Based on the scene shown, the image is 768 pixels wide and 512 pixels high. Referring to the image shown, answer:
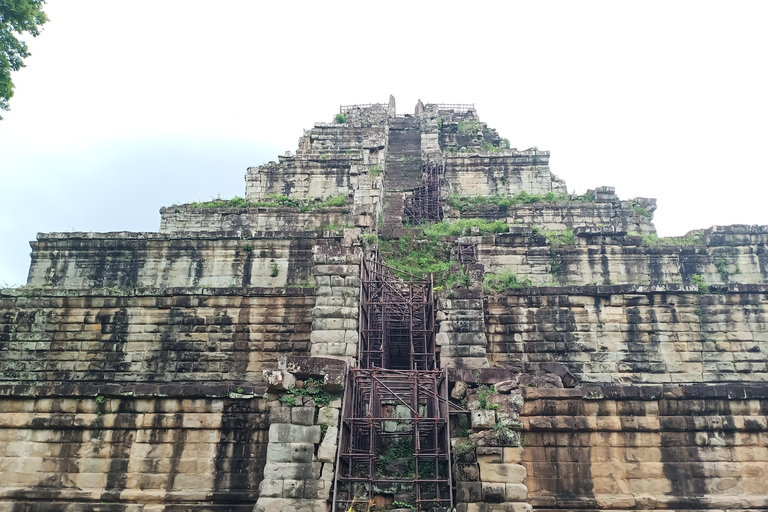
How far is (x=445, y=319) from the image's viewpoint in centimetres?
1232

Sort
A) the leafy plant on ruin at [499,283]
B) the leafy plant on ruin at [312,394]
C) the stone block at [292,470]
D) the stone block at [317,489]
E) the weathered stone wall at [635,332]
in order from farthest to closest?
1. the leafy plant on ruin at [499,283]
2. the weathered stone wall at [635,332]
3. the leafy plant on ruin at [312,394]
4. the stone block at [292,470]
5. the stone block at [317,489]

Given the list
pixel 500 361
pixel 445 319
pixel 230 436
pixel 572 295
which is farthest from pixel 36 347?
pixel 572 295

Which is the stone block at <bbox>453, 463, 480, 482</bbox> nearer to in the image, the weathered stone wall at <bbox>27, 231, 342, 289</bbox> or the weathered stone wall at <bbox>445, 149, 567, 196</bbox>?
the weathered stone wall at <bbox>27, 231, 342, 289</bbox>

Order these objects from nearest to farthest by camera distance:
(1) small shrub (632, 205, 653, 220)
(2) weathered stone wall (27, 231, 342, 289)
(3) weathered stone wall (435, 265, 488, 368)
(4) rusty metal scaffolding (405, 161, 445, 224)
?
(3) weathered stone wall (435, 265, 488, 368), (2) weathered stone wall (27, 231, 342, 289), (1) small shrub (632, 205, 653, 220), (4) rusty metal scaffolding (405, 161, 445, 224)

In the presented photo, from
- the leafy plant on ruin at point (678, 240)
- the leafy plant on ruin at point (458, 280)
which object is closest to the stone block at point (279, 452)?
the leafy plant on ruin at point (458, 280)

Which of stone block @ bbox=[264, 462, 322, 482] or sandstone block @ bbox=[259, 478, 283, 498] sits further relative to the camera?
stone block @ bbox=[264, 462, 322, 482]

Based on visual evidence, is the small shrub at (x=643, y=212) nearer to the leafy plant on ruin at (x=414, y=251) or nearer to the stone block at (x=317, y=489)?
the leafy plant on ruin at (x=414, y=251)

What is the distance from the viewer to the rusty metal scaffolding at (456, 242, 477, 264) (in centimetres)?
1755

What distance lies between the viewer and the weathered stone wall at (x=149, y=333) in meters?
14.4

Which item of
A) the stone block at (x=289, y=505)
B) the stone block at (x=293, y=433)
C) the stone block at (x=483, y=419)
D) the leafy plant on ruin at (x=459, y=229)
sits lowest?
the stone block at (x=289, y=505)

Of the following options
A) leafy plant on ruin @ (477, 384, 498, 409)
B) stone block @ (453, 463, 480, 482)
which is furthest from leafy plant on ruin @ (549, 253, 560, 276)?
stone block @ (453, 463, 480, 482)

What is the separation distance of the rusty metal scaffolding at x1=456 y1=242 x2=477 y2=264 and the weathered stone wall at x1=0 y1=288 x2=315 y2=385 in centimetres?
497

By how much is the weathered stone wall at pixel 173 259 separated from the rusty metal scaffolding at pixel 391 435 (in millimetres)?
5495

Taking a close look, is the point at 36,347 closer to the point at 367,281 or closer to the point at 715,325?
the point at 367,281
